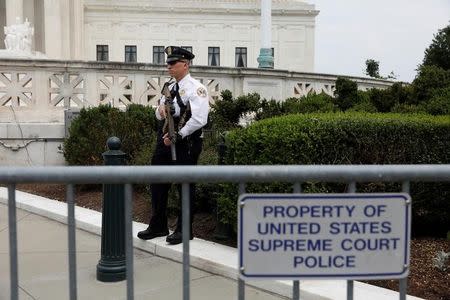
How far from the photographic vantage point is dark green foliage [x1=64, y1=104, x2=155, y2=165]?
946 cm

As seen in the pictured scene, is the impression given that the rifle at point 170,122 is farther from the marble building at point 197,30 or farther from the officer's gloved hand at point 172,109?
the marble building at point 197,30

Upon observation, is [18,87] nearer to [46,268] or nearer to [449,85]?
[46,268]

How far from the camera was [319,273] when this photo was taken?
2.52 meters

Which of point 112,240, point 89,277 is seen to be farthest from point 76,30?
point 112,240

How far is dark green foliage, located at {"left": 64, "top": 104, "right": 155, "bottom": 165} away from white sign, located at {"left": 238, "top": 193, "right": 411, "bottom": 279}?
675 centimetres

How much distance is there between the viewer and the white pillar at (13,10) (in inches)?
1823

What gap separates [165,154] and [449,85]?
5.76 meters

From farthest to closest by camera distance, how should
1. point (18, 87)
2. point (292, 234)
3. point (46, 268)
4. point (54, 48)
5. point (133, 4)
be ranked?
point (133, 4), point (54, 48), point (18, 87), point (46, 268), point (292, 234)

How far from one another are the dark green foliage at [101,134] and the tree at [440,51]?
4134cm

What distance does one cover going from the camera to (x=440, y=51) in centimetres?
4706

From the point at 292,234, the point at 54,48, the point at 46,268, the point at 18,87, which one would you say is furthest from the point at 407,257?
the point at 54,48

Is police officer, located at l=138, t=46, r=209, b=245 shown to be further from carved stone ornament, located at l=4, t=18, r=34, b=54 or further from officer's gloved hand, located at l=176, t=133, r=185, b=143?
carved stone ornament, located at l=4, t=18, r=34, b=54

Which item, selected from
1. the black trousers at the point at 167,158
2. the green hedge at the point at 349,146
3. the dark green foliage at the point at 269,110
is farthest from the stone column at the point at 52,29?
the green hedge at the point at 349,146

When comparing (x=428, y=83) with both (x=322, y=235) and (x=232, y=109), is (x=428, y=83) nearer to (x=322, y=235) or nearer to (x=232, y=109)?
(x=232, y=109)
